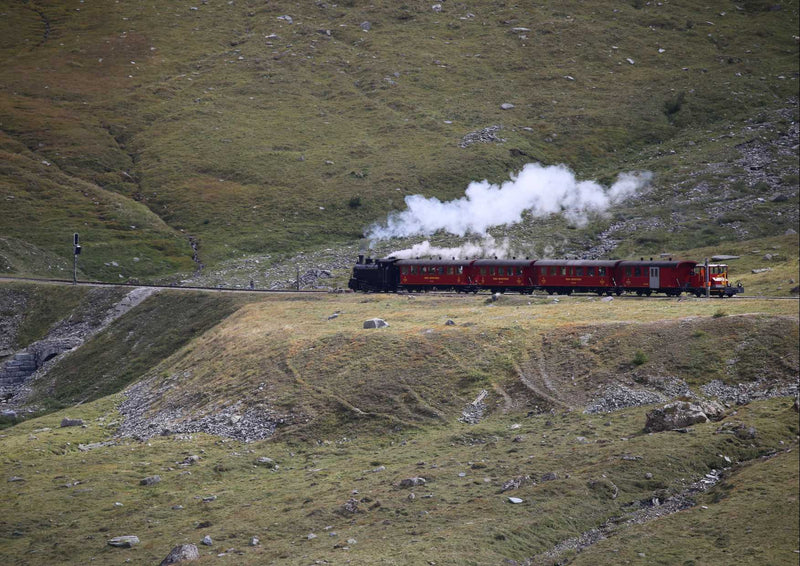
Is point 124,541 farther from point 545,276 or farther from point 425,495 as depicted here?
point 545,276

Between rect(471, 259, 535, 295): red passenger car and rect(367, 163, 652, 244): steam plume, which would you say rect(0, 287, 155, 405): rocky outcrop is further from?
rect(367, 163, 652, 244): steam plume

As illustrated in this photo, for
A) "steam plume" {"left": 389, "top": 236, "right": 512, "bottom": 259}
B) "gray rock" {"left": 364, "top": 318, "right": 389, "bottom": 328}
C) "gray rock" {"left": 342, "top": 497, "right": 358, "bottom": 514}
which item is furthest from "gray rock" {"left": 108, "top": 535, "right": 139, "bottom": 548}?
"steam plume" {"left": 389, "top": 236, "right": 512, "bottom": 259}

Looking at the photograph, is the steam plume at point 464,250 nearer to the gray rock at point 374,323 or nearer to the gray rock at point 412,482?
the gray rock at point 374,323

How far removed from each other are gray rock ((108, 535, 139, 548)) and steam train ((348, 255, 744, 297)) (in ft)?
153

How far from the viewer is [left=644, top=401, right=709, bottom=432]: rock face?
44.6 m

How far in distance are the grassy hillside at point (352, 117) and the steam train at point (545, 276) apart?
3343cm

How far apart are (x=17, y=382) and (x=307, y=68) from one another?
108626 mm

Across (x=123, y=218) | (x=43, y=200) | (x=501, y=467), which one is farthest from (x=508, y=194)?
(x=501, y=467)

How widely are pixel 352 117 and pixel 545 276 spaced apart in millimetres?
88122

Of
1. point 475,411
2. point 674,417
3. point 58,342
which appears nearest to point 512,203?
point 58,342

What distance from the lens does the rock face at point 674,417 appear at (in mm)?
44562

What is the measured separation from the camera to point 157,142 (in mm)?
154375

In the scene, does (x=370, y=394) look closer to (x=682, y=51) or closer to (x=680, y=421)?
(x=680, y=421)

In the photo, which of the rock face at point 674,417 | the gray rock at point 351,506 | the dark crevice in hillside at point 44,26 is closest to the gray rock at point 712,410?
the rock face at point 674,417
